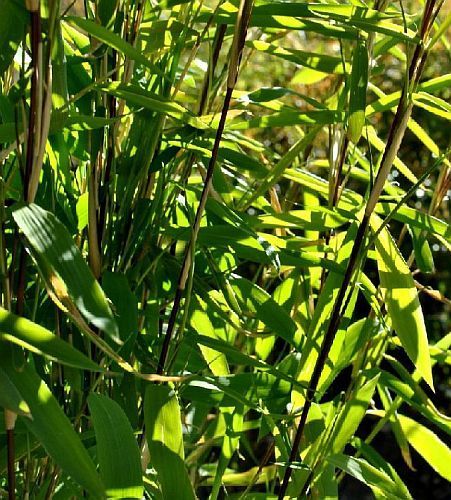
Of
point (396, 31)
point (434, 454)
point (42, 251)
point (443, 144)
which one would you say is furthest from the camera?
point (443, 144)

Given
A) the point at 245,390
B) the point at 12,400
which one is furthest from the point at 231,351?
the point at 12,400

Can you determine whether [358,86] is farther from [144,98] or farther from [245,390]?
[245,390]

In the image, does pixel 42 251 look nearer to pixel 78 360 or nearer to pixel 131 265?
pixel 78 360

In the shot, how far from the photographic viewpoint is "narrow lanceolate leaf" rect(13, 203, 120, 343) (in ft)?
1.92

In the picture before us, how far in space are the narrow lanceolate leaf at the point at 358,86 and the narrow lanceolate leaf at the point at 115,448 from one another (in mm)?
302

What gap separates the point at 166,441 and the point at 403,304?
0.24m

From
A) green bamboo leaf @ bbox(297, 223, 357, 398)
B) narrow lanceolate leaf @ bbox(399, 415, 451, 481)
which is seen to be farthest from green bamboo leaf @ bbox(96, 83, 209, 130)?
narrow lanceolate leaf @ bbox(399, 415, 451, 481)

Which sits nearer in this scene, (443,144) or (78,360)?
(78,360)

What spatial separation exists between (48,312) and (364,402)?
299mm

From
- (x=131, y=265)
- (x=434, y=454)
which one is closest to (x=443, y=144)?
(x=434, y=454)

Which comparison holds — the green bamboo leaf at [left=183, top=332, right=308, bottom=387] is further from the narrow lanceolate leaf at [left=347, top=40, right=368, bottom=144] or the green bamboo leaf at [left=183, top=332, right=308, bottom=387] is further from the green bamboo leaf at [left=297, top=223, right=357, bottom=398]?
the narrow lanceolate leaf at [left=347, top=40, right=368, bottom=144]

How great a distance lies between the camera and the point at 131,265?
83 cm

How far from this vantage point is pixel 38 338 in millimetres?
596

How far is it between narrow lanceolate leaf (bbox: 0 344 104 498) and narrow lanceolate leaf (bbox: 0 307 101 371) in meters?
0.03
